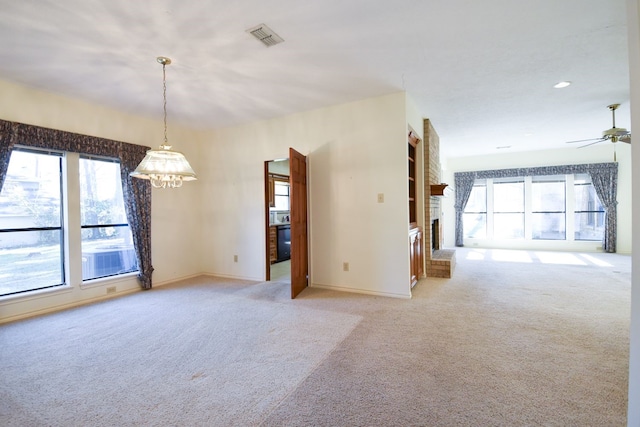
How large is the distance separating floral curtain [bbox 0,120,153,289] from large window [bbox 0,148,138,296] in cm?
17

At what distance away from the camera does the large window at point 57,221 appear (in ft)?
11.0

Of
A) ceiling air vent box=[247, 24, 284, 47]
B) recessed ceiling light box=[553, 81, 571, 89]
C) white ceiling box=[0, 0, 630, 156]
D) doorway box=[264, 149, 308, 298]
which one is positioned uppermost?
recessed ceiling light box=[553, 81, 571, 89]

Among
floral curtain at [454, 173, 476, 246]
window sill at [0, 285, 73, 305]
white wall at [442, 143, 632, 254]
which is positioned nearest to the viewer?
window sill at [0, 285, 73, 305]

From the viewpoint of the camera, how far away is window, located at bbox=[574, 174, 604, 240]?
24.3 ft

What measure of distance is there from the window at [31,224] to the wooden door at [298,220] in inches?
118

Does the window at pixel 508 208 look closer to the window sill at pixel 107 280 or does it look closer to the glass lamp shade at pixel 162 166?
the glass lamp shade at pixel 162 166

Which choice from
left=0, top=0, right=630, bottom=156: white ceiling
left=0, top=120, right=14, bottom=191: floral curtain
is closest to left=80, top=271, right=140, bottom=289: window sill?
left=0, top=120, right=14, bottom=191: floral curtain

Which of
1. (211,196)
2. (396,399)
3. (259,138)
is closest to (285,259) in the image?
(211,196)

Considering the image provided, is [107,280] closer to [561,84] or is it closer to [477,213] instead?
[561,84]

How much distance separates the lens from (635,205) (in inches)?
46.6

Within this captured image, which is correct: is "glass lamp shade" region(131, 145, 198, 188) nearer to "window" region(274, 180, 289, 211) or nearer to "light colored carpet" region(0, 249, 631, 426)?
"light colored carpet" region(0, 249, 631, 426)

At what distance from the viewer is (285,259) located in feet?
22.7

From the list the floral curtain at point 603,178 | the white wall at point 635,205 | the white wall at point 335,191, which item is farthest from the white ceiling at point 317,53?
the floral curtain at point 603,178

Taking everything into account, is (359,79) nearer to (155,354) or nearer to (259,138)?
(259,138)
